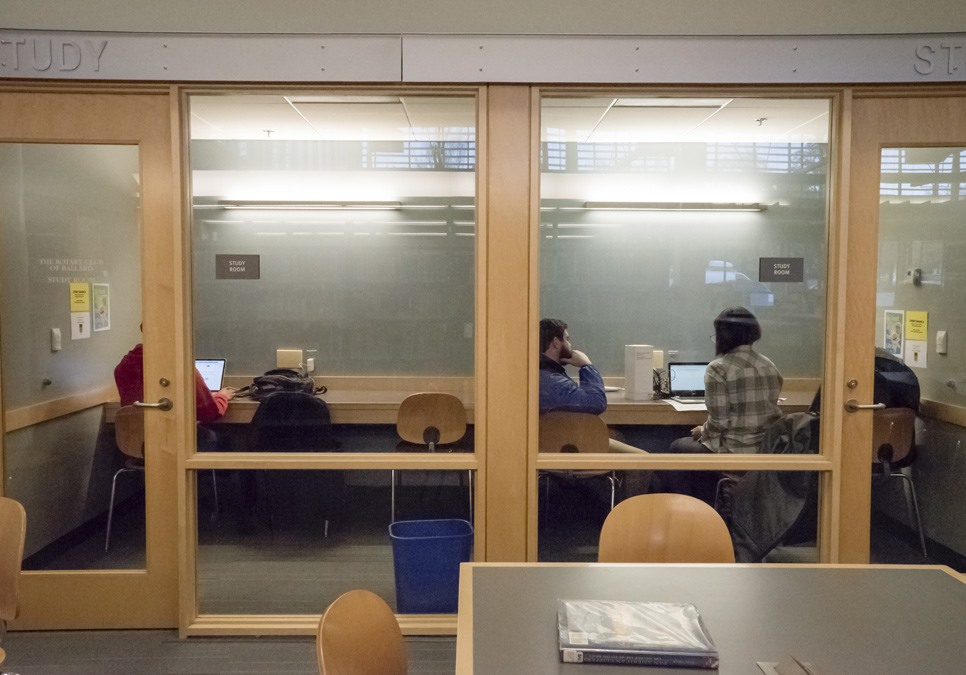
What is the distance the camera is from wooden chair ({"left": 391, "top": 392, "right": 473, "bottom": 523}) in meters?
3.06

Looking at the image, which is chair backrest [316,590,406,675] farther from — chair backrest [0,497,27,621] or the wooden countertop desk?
the wooden countertop desk

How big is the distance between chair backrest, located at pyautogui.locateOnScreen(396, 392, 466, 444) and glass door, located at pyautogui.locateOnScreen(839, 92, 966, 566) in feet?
5.51

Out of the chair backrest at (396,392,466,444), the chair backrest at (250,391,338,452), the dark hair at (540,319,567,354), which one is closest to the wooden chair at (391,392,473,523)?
the chair backrest at (396,392,466,444)

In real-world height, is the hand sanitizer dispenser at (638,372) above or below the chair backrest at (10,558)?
above

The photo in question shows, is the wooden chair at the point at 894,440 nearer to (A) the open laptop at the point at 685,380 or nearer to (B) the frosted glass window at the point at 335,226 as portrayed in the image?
(A) the open laptop at the point at 685,380

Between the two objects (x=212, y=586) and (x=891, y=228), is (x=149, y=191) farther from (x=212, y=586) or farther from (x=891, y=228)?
(x=891, y=228)

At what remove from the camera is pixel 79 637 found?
9.77 ft

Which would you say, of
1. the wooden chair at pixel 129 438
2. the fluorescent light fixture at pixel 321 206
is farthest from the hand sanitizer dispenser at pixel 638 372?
the wooden chair at pixel 129 438

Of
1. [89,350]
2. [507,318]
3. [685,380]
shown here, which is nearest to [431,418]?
[507,318]

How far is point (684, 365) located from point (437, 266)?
115 centimetres

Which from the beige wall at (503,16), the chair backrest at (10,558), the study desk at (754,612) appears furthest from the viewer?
the beige wall at (503,16)

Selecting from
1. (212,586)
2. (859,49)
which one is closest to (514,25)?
(859,49)

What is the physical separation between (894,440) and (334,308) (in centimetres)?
252

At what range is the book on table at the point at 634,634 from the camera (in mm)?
1320
